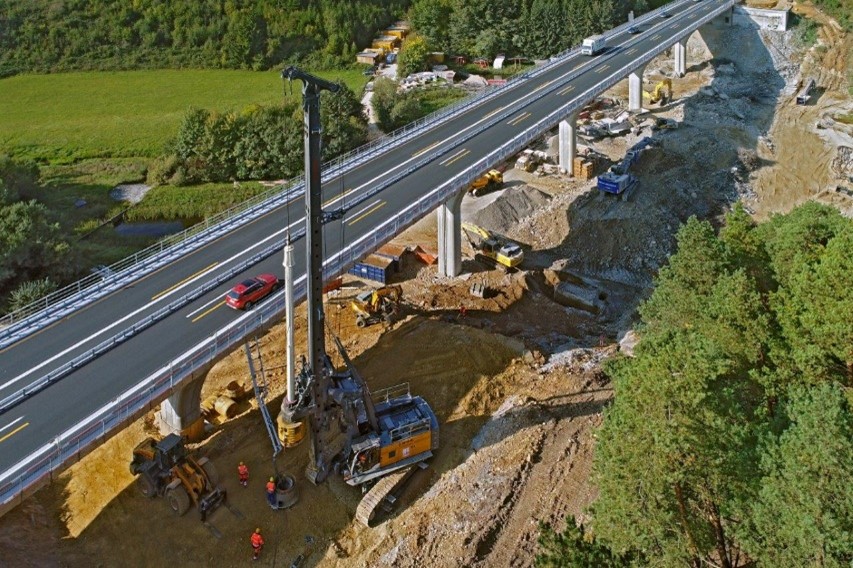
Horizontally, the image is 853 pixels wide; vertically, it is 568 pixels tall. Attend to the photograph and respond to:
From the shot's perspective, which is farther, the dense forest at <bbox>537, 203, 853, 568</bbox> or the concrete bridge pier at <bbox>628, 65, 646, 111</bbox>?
the concrete bridge pier at <bbox>628, 65, 646, 111</bbox>

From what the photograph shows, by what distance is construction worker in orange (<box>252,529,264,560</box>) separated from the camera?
2707cm

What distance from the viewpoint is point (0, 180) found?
5328 cm

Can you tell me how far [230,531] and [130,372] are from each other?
24.5ft

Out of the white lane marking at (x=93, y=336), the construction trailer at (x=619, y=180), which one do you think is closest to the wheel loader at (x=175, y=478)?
the white lane marking at (x=93, y=336)

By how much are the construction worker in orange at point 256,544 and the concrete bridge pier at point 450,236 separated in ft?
81.2

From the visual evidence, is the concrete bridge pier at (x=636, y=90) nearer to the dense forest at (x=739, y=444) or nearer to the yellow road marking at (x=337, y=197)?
the yellow road marking at (x=337, y=197)

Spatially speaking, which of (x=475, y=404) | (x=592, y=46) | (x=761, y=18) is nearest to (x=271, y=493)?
(x=475, y=404)

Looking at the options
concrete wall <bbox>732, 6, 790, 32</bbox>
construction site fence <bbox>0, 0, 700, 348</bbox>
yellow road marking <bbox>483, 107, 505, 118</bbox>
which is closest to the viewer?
construction site fence <bbox>0, 0, 700, 348</bbox>

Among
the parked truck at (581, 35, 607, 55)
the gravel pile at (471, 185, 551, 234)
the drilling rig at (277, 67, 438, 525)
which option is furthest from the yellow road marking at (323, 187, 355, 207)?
the parked truck at (581, 35, 607, 55)

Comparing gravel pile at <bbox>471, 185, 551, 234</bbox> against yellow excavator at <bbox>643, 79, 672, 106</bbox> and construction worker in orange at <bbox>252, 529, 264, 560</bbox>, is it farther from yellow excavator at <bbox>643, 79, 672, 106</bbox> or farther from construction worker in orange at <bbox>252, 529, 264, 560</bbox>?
construction worker in orange at <bbox>252, 529, 264, 560</bbox>

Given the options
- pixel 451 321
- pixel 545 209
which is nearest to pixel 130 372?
pixel 451 321

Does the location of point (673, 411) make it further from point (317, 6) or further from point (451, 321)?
point (317, 6)

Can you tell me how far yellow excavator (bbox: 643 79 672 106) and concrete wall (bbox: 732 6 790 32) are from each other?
112ft

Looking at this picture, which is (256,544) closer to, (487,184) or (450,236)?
(450,236)
